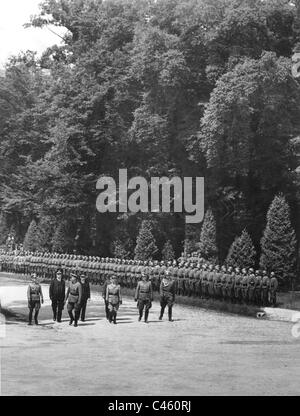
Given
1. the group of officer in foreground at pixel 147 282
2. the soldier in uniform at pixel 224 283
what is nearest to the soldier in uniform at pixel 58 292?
the group of officer in foreground at pixel 147 282

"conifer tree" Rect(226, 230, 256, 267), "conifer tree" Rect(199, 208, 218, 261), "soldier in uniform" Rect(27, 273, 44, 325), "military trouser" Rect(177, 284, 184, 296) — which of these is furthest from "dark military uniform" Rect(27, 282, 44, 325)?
"conifer tree" Rect(199, 208, 218, 261)

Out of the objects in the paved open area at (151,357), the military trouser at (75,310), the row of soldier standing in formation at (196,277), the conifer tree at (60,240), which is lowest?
the paved open area at (151,357)

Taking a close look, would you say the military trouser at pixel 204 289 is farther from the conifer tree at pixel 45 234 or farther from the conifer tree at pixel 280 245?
the conifer tree at pixel 45 234

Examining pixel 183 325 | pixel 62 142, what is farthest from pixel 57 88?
pixel 183 325

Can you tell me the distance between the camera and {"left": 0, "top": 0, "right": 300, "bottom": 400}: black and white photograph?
15.8 meters

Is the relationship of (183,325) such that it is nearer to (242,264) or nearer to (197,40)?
(242,264)

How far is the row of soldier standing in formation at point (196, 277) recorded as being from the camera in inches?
1104

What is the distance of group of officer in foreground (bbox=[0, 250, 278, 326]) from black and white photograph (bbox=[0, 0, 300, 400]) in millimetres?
71

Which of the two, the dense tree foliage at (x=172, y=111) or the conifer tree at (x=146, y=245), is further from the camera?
the conifer tree at (x=146, y=245)

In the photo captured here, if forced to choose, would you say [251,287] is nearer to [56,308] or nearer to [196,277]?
[196,277]

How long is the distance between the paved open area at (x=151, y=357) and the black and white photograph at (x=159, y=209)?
0.21ft

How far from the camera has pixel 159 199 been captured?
4303cm

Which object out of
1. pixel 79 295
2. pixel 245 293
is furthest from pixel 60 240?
pixel 79 295

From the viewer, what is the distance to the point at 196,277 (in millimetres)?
30938
